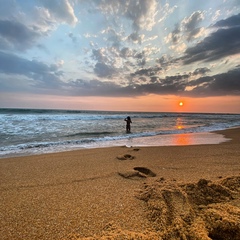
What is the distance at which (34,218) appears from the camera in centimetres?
233

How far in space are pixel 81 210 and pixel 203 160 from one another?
4135 mm

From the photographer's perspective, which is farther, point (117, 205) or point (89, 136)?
point (89, 136)

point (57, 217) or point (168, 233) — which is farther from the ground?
point (168, 233)

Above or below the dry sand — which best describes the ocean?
below

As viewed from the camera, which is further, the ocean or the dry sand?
the ocean

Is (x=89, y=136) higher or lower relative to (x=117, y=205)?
lower

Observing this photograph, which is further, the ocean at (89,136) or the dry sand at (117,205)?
the ocean at (89,136)

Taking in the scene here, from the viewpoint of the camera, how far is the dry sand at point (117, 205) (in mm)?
1935

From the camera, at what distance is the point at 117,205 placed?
260 centimetres

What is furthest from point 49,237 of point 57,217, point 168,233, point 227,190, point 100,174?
point 227,190

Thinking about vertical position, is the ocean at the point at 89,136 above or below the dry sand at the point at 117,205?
below

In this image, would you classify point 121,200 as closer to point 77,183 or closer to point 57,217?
point 57,217

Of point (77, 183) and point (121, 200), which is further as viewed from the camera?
point (77, 183)

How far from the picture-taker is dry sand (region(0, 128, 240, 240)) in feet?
6.35
